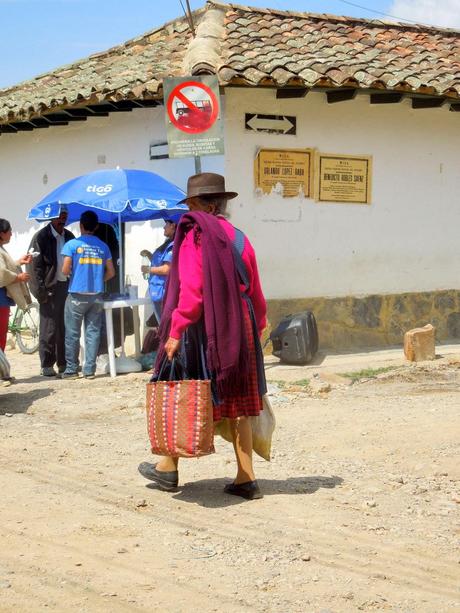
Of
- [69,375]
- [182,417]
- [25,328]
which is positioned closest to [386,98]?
[69,375]

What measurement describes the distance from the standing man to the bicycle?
296 centimetres

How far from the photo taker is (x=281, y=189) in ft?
39.9

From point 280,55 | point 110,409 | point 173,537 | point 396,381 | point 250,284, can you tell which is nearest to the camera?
point 173,537

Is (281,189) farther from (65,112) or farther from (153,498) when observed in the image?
(153,498)

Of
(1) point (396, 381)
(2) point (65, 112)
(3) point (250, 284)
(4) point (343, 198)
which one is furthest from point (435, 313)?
(3) point (250, 284)

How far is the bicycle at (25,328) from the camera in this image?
545 inches

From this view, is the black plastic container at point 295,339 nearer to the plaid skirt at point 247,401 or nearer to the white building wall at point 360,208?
the white building wall at point 360,208

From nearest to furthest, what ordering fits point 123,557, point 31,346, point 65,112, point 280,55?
point 123,557 < point 280,55 < point 65,112 < point 31,346

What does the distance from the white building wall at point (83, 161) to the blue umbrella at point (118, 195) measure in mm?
1332

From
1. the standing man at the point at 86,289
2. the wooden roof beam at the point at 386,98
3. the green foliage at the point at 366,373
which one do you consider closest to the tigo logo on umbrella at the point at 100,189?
the standing man at the point at 86,289

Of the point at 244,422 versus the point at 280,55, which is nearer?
the point at 244,422

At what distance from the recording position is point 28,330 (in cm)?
1454

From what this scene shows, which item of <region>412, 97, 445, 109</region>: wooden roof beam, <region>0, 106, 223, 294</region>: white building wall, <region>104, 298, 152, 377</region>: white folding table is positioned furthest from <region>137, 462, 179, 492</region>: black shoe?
<region>412, 97, 445, 109</region>: wooden roof beam

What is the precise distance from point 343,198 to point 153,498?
7501mm
